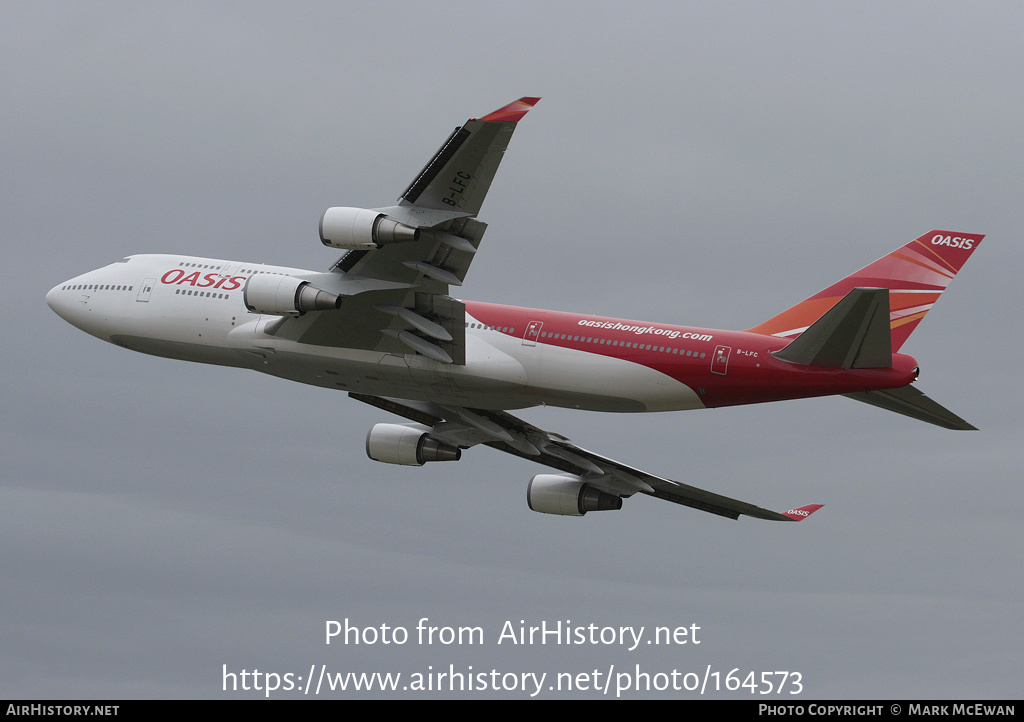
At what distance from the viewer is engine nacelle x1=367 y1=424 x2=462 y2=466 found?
147 ft

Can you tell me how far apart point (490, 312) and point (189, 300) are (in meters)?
10.2

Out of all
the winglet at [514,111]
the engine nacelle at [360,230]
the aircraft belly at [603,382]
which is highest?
the winglet at [514,111]

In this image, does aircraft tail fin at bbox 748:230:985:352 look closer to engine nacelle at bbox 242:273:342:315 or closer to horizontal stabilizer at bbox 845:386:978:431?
horizontal stabilizer at bbox 845:386:978:431

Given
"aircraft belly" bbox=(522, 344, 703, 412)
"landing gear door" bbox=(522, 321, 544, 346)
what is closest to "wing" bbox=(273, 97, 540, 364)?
"landing gear door" bbox=(522, 321, 544, 346)

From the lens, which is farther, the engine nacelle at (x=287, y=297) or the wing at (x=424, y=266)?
the engine nacelle at (x=287, y=297)

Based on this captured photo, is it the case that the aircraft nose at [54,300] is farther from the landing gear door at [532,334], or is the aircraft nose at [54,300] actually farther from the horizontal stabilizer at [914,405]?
the horizontal stabilizer at [914,405]

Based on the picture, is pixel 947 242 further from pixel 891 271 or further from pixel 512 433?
pixel 512 433

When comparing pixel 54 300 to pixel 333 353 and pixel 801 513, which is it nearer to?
pixel 333 353

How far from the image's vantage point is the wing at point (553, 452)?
144 feet

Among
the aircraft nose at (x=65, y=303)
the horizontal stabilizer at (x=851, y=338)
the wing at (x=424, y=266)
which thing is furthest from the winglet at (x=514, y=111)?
the aircraft nose at (x=65, y=303)

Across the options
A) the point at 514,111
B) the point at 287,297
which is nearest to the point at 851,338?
the point at 514,111

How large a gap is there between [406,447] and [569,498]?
6.62m

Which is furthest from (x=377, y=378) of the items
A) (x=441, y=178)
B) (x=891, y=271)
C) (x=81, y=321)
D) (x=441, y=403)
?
(x=891, y=271)

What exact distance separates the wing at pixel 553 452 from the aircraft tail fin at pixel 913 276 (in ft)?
27.8
